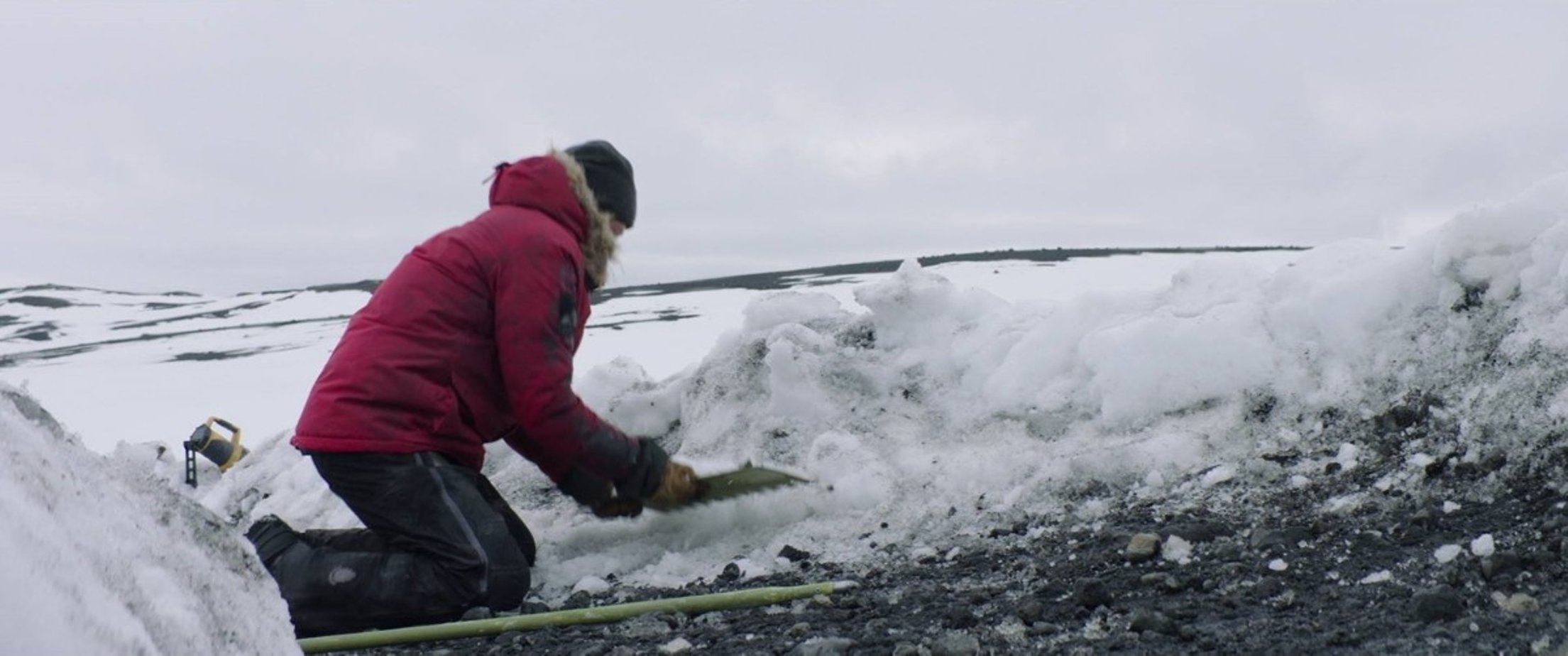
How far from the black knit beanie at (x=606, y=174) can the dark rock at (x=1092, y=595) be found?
2003 millimetres

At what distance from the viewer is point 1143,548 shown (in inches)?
118

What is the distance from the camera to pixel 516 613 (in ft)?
11.7

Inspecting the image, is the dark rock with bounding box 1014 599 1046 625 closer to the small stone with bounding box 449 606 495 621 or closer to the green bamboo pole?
the green bamboo pole

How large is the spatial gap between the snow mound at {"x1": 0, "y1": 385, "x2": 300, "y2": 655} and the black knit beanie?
1.95m

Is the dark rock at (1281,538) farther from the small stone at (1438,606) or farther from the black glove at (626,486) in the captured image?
the black glove at (626,486)

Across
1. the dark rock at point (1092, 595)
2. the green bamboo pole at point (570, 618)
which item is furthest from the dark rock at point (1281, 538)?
the green bamboo pole at point (570, 618)

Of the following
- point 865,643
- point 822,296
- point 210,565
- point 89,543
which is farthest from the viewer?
point 822,296

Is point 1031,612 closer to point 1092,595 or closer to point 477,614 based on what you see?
point 1092,595

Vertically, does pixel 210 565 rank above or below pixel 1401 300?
below

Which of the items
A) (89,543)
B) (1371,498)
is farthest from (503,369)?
(1371,498)

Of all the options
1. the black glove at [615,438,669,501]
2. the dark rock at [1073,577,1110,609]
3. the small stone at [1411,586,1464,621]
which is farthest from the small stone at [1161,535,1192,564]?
the black glove at [615,438,669,501]

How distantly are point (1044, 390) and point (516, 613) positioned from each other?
205 cm

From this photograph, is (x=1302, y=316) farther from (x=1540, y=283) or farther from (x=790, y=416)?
(x=790, y=416)

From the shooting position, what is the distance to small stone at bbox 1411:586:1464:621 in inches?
88.3
